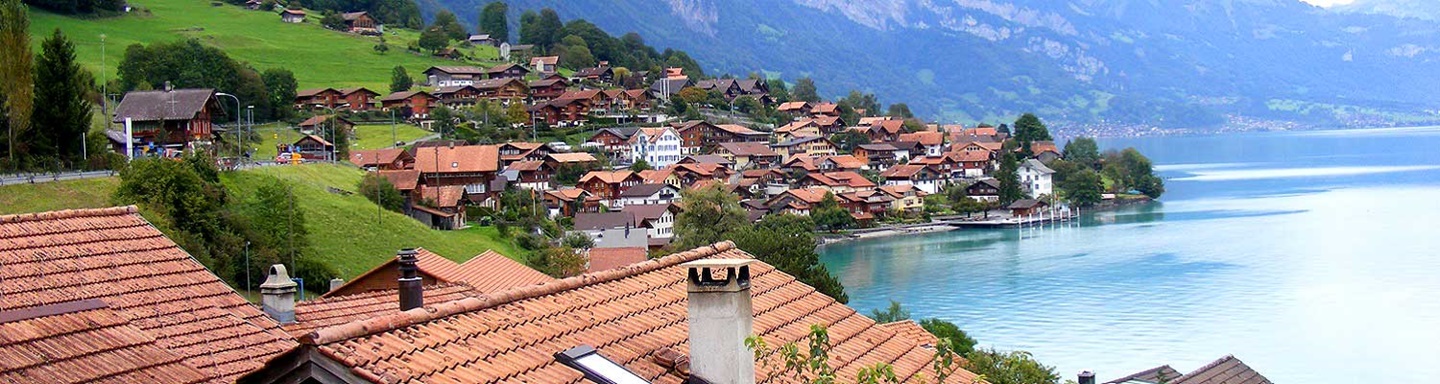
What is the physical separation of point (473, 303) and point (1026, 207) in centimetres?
6209

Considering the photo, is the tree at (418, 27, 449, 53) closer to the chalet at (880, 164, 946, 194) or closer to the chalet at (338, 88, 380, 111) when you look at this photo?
the chalet at (338, 88, 380, 111)

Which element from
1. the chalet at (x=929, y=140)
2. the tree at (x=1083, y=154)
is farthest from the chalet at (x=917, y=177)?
the tree at (x=1083, y=154)

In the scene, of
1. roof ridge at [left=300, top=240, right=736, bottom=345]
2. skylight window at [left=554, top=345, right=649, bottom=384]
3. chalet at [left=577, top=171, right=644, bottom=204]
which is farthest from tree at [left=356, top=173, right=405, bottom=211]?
skylight window at [left=554, top=345, right=649, bottom=384]

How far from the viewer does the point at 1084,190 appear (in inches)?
2781

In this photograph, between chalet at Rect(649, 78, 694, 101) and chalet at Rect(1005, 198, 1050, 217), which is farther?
chalet at Rect(649, 78, 694, 101)

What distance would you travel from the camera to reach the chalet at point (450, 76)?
70500 millimetres

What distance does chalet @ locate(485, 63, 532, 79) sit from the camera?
244ft

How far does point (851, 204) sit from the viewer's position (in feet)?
202

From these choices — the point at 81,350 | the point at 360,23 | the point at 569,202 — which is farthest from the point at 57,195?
the point at 360,23

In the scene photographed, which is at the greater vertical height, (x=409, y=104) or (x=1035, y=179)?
(x=409, y=104)

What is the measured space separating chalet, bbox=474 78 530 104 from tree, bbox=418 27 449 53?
9.67 metres

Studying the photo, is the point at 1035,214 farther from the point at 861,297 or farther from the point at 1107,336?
the point at 1107,336

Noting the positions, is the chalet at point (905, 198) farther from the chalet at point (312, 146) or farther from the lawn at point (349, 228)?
the lawn at point (349, 228)

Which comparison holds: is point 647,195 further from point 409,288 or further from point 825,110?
point 409,288
